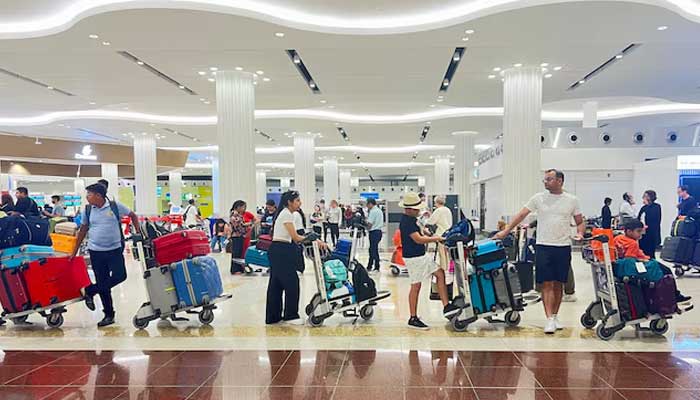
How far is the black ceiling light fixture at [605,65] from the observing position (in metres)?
8.08

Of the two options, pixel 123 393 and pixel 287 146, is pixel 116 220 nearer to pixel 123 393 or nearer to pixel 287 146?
pixel 123 393

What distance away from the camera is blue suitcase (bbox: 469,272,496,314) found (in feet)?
15.4

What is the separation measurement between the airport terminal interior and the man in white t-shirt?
0.02 meters

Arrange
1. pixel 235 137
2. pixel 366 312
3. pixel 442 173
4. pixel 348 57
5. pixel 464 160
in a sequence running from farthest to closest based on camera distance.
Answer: pixel 442 173, pixel 464 160, pixel 235 137, pixel 348 57, pixel 366 312

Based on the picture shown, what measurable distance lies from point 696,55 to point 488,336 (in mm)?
7378

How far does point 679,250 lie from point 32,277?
9.76m

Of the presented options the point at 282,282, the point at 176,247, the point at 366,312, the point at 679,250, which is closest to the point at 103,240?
the point at 176,247

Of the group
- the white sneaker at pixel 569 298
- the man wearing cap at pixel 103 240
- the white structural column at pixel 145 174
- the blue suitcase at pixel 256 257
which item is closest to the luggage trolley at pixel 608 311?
the white sneaker at pixel 569 298

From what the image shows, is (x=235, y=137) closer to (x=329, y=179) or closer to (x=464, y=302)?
(x=464, y=302)

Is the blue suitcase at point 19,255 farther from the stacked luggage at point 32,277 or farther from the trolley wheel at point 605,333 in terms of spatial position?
the trolley wheel at point 605,333

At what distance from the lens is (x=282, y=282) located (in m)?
4.98

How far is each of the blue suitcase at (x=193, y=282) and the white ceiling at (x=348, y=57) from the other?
11.6 feet

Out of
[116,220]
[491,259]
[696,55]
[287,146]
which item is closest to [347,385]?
[491,259]

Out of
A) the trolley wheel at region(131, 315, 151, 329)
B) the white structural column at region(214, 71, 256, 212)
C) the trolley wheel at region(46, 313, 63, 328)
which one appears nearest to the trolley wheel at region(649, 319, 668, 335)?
the trolley wheel at region(131, 315, 151, 329)
